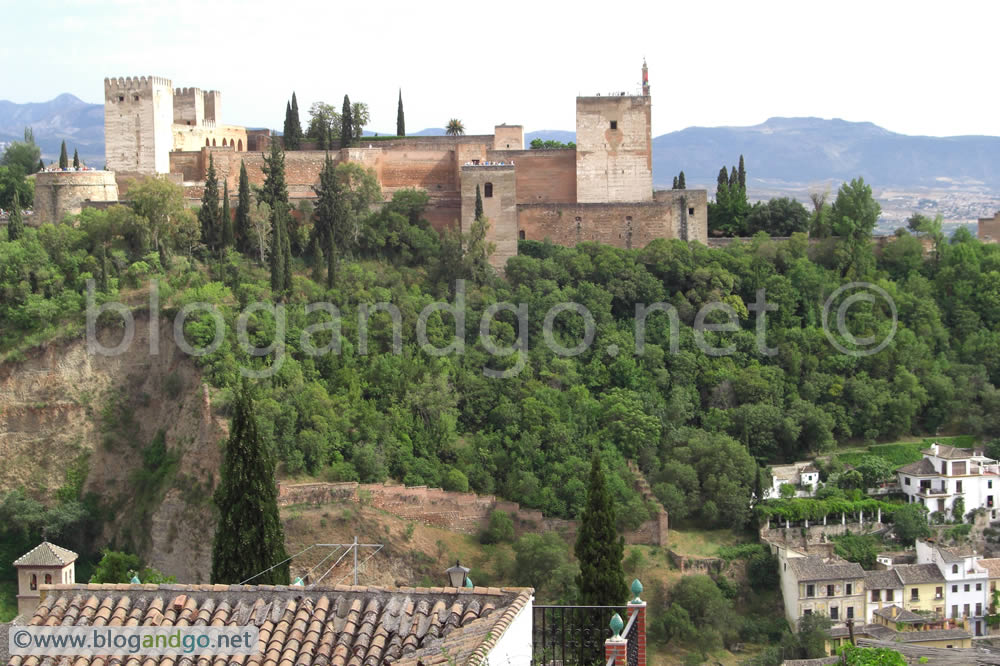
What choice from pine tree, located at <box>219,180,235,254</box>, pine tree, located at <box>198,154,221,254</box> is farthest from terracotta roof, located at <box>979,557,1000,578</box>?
pine tree, located at <box>198,154,221,254</box>

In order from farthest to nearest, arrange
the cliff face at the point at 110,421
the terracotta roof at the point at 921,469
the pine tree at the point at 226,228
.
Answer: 1. the pine tree at the point at 226,228
2. the terracotta roof at the point at 921,469
3. the cliff face at the point at 110,421

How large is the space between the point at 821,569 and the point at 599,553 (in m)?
8.74

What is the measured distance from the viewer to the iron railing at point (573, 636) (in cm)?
1349

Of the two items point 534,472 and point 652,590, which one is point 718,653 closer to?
point 652,590

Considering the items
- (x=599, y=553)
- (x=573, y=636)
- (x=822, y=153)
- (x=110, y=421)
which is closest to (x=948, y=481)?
(x=599, y=553)

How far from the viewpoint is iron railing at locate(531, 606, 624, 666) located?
1349cm

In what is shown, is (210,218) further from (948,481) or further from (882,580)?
(948,481)

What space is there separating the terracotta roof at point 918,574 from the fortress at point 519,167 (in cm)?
1170

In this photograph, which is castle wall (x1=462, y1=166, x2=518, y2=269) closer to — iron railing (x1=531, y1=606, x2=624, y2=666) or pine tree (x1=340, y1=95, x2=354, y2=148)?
pine tree (x1=340, y1=95, x2=354, y2=148)

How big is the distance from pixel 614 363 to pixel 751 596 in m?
7.35

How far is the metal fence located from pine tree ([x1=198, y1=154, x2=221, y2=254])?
15318 mm

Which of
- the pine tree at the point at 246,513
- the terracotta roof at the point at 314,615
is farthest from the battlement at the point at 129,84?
the terracotta roof at the point at 314,615

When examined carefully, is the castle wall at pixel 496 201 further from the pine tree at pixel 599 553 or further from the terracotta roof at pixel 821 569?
the pine tree at pixel 599 553

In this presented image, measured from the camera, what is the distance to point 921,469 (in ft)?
121
